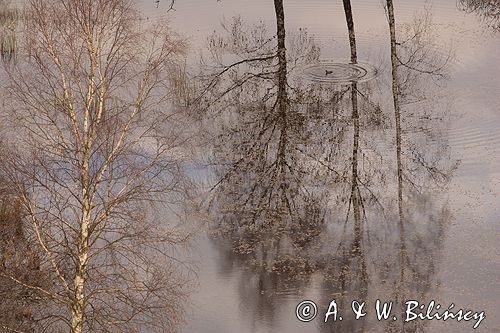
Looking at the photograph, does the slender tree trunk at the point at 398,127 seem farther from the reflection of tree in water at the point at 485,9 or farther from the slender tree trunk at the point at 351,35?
the reflection of tree in water at the point at 485,9

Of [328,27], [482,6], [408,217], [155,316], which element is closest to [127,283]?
[155,316]

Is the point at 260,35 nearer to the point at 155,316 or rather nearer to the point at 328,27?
the point at 328,27

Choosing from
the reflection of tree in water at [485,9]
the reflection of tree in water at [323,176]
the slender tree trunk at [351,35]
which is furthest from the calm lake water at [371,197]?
the reflection of tree in water at [485,9]

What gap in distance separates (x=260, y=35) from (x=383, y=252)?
16782 mm

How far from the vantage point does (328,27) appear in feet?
142

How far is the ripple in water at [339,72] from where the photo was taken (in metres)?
37.6

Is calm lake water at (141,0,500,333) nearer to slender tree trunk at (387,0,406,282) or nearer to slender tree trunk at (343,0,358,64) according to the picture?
slender tree trunk at (387,0,406,282)

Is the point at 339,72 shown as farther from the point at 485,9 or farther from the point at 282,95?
the point at 485,9

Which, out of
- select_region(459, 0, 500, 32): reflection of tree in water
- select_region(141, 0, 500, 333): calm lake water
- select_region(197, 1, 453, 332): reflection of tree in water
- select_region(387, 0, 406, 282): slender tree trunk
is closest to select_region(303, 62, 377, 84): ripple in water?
select_region(141, 0, 500, 333): calm lake water

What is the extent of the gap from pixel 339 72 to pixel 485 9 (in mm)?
9596

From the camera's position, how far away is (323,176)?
101ft

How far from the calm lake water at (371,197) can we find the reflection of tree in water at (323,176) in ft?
0.18

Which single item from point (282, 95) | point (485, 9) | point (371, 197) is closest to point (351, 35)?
point (282, 95)

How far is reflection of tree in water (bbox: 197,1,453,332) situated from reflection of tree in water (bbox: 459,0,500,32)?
362 centimetres
